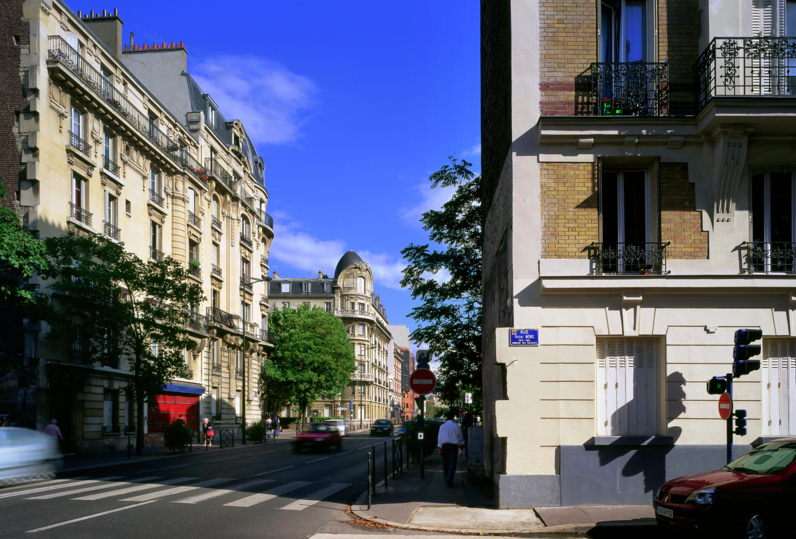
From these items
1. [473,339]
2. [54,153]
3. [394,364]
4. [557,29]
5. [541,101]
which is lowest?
[394,364]

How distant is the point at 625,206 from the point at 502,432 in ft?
14.7

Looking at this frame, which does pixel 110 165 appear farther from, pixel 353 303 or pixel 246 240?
pixel 353 303

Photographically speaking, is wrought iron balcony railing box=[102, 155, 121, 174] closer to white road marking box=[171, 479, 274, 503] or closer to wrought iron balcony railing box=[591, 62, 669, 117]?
white road marking box=[171, 479, 274, 503]

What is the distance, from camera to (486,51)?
703 inches

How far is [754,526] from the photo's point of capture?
7.87m

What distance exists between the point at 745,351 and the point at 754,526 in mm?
3145

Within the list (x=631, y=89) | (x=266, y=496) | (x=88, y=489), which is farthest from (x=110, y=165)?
(x=631, y=89)

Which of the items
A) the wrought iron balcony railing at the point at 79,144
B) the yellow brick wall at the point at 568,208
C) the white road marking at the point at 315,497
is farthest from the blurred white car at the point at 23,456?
the wrought iron balcony railing at the point at 79,144

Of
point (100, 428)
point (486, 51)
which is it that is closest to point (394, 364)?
point (100, 428)

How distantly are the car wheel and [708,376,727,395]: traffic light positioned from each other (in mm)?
3047

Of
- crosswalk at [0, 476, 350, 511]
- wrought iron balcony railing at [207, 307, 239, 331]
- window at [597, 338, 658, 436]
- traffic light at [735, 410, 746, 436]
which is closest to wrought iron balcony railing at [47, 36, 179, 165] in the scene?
wrought iron balcony railing at [207, 307, 239, 331]

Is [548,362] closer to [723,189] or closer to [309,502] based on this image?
[723,189]

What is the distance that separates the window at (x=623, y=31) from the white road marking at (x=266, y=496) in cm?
1020

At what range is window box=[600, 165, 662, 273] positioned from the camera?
11.8m
